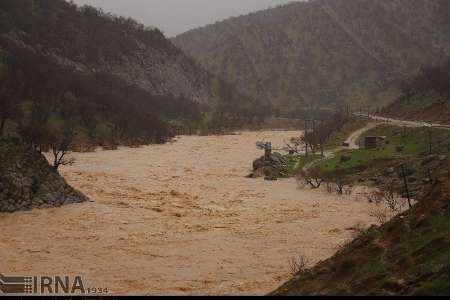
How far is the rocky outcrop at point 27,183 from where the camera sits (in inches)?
Answer: 1393

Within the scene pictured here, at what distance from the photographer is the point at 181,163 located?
231ft

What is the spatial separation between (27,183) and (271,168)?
2899cm

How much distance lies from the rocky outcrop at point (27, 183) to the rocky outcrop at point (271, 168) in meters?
22.4

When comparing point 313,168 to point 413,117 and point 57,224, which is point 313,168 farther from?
point 413,117

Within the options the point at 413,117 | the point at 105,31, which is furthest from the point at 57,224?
the point at 105,31

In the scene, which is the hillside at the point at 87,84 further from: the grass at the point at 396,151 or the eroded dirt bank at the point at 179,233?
the grass at the point at 396,151

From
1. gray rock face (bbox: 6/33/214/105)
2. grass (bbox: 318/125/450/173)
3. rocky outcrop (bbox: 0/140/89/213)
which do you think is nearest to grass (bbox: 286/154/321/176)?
grass (bbox: 318/125/450/173)

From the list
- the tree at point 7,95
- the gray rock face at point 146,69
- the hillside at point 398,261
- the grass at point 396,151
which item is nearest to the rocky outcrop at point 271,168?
the grass at point 396,151

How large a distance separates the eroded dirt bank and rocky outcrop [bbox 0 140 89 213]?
128 centimetres

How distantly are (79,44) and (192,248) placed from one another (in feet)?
479

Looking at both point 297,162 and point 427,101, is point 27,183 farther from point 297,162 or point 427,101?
point 427,101

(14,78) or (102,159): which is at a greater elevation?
(14,78)

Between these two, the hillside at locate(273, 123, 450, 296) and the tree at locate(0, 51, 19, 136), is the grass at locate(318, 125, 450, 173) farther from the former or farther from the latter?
the tree at locate(0, 51, 19, 136)

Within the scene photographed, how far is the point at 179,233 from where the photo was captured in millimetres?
30609
